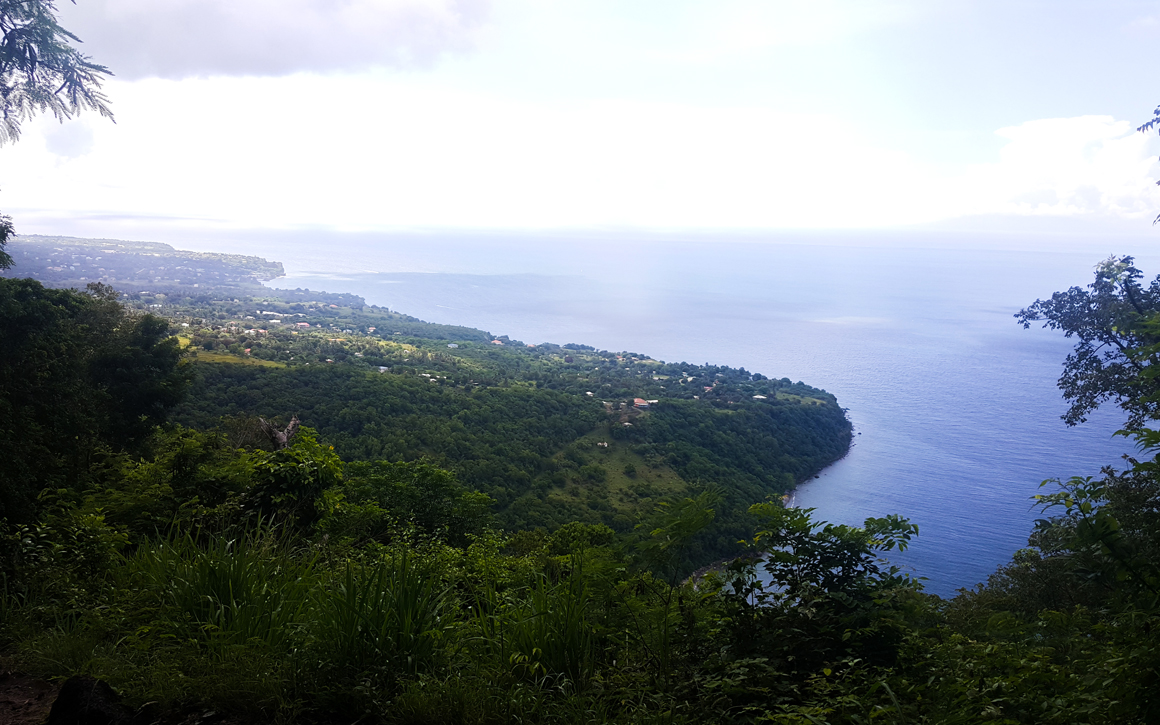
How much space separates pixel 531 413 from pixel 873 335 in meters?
55.7

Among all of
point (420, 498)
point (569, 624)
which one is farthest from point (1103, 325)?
point (569, 624)

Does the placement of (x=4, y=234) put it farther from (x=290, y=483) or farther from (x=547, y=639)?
(x=547, y=639)

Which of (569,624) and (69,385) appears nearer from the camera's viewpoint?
(569,624)

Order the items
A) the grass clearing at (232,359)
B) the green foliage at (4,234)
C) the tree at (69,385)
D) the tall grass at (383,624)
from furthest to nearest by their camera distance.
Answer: the grass clearing at (232,359), the green foliage at (4,234), the tree at (69,385), the tall grass at (383,624)

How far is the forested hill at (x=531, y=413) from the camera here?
24688 mm

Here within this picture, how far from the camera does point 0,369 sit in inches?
283

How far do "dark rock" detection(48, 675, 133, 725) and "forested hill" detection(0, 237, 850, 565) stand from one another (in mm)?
10716

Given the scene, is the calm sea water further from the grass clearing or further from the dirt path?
the grass clearing

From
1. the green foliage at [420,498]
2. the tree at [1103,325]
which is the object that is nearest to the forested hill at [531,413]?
the green foliage at [420,498]

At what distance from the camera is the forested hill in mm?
24688

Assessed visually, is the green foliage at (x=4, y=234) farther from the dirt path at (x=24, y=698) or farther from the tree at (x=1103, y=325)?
the tree at (x=1103, y=325)

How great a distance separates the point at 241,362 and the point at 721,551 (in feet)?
85.9

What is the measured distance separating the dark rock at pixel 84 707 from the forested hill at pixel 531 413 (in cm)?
1072

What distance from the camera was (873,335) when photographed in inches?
2879
